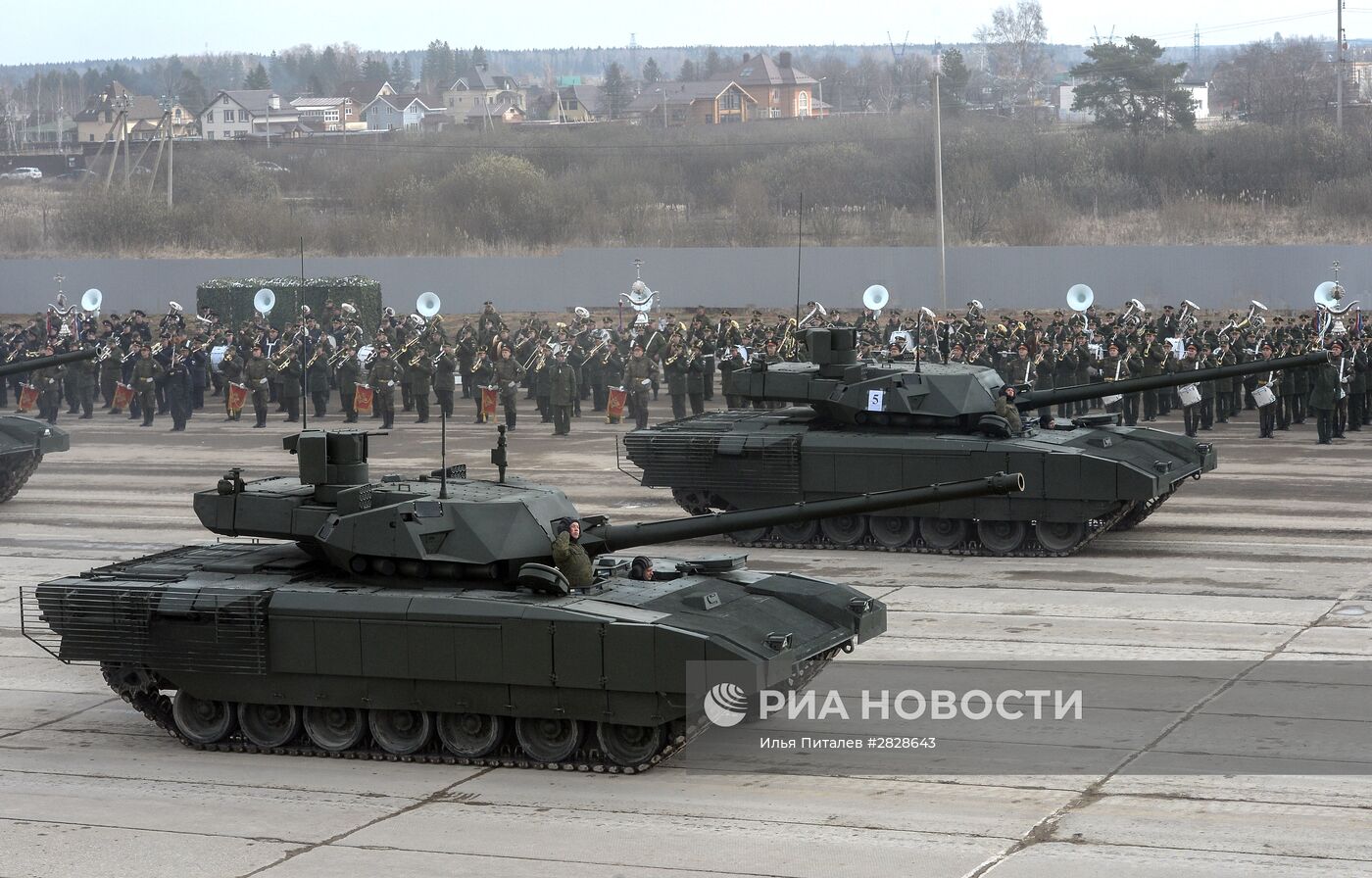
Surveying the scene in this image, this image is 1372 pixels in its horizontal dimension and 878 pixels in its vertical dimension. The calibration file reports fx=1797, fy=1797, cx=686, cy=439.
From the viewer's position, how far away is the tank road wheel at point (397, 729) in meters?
12.6

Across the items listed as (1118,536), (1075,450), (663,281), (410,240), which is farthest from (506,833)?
(410,240)

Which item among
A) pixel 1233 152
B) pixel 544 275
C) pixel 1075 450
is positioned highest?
pixel 1233 152

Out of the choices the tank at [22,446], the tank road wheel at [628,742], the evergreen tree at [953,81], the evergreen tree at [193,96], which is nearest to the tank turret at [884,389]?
the tank road wheel at [628,742]

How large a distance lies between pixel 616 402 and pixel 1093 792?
839 inches

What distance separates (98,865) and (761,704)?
5.04 metres

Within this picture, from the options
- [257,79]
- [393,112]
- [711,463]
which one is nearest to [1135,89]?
[711,463]

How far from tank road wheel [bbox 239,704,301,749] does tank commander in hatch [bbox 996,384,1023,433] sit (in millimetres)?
9995

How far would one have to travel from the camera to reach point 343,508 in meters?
12.8

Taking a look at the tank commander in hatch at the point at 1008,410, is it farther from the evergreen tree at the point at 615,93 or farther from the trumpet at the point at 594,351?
the evergreen tree at the point at 615,93

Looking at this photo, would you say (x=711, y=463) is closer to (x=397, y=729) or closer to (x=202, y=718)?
(x=397, y=729)

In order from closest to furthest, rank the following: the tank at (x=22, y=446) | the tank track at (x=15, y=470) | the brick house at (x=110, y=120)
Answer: the tank at (x=22, y=446), the tank track at (x=15, y=470), the brick house at (x=110, y=120)

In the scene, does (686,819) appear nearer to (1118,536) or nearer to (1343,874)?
(1343,874)

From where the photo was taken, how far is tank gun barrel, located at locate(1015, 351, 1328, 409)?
55.5 ft

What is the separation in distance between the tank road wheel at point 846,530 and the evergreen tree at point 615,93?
89848 millimetres
